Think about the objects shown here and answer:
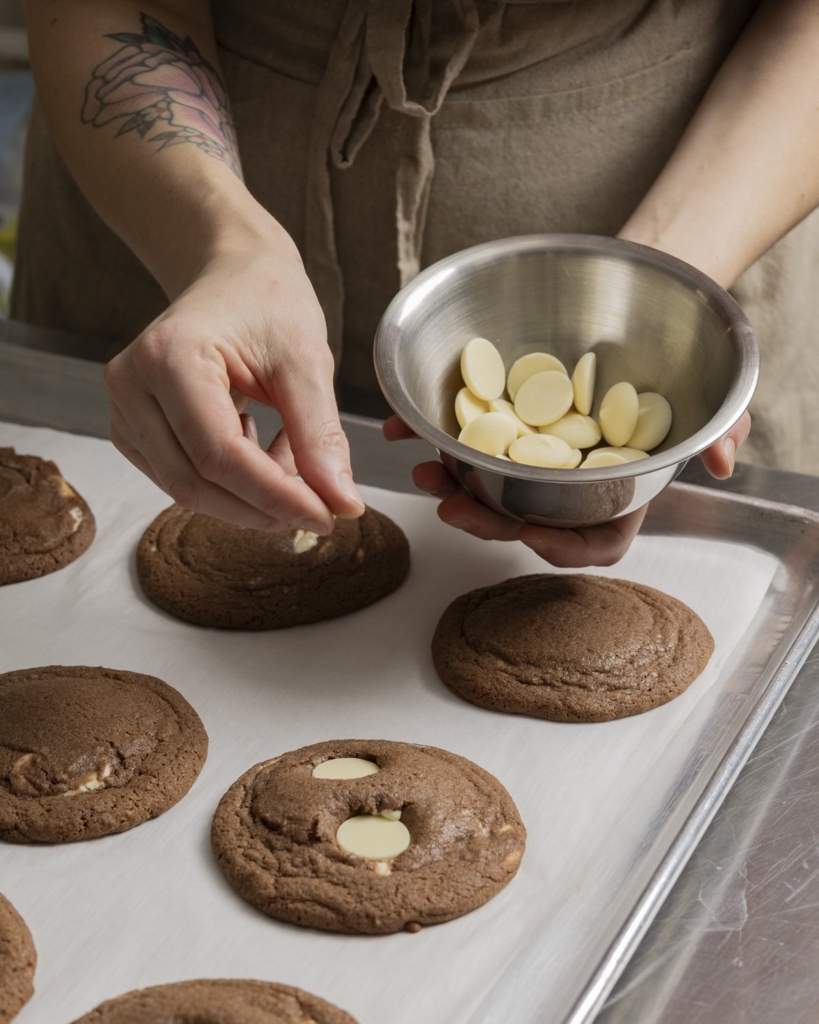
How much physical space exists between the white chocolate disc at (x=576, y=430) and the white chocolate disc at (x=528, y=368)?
70 millimetres

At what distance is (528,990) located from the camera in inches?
38.7

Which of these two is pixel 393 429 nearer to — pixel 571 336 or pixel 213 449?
pixel 571 336

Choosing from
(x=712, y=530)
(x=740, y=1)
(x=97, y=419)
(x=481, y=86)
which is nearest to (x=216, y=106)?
(x=481, y=86)

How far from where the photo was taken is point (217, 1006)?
0.94 meters

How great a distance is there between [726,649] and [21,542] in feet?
3.05

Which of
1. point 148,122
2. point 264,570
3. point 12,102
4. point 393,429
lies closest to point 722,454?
point 393,429

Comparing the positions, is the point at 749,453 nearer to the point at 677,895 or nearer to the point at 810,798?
the point at 810,798

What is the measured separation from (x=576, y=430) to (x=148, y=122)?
27.4 inches

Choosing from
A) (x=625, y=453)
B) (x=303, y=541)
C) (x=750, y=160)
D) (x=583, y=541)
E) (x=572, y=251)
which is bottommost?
(x=303, y=541)

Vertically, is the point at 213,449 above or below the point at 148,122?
below

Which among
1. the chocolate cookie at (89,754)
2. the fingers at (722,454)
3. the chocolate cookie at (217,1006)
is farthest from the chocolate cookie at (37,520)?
the fingers at (722,454)

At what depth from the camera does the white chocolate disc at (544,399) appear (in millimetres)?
1366

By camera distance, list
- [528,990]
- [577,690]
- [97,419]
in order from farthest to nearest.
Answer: [97,419] < [577,690] < [528,990]

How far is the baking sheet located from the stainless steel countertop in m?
0.04
